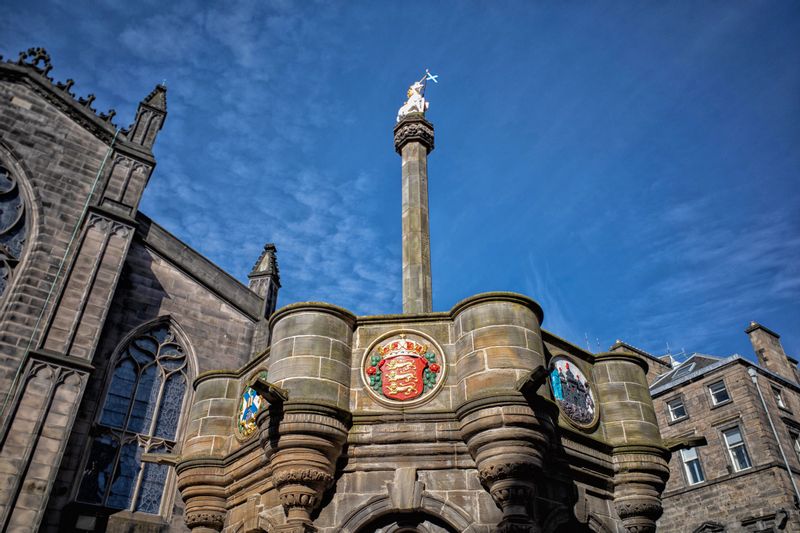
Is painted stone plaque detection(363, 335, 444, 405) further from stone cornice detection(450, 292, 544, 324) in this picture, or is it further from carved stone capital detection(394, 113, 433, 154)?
carved stone capital detection(394, 113, 433, 154)

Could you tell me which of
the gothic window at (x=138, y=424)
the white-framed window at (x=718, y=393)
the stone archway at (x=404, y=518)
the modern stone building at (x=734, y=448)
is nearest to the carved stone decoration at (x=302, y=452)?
the stone archway at (x=404, y=518)

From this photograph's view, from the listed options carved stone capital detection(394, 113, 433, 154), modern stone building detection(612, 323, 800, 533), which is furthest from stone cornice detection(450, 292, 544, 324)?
modern stone building detection(612, 323, 800, 533)

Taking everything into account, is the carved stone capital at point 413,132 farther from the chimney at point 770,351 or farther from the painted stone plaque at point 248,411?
the chimney at point 770,351

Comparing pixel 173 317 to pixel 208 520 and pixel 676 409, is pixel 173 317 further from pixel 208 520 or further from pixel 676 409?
pixel 676 409

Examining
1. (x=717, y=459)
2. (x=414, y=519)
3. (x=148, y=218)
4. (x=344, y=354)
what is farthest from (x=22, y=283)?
(x=717, y=459)

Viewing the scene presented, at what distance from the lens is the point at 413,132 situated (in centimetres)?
1441

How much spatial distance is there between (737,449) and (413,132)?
2338 cm

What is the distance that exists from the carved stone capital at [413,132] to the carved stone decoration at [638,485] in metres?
7.89

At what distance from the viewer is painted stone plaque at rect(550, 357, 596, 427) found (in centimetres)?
934

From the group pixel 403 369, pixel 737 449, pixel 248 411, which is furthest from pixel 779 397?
pixel 248 411

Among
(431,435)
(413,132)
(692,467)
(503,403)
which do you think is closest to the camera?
(503,403)

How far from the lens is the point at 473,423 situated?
8.12 meters

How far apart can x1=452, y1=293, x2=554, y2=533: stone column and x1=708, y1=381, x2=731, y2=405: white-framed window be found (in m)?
25.2

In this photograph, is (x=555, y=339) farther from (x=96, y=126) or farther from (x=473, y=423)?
(x=96, y=126)
